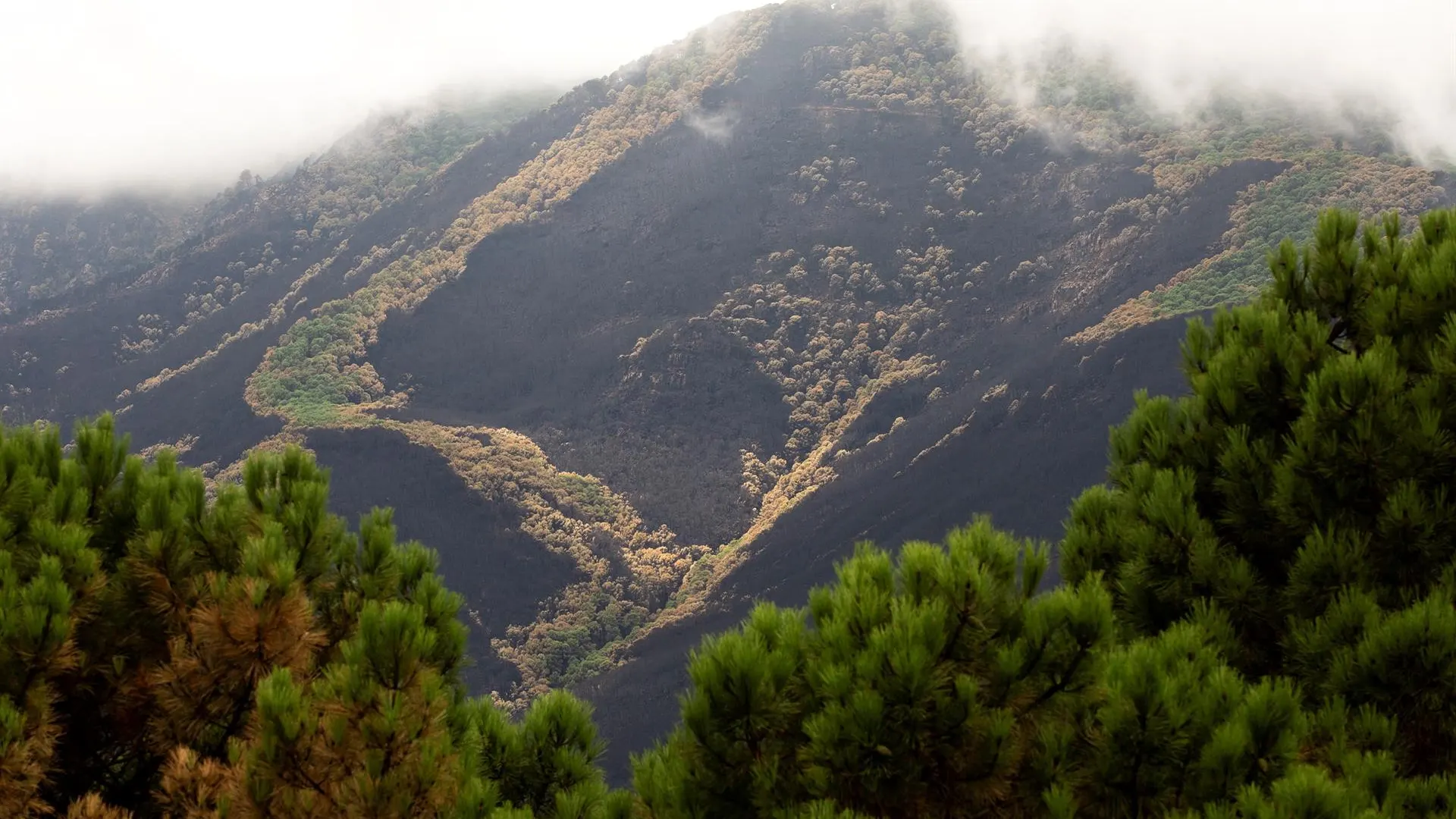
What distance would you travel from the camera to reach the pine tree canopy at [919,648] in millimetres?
4027

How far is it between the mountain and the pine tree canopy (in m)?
38.0

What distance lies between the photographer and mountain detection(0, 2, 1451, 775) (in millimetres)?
56781

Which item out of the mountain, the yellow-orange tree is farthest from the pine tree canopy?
the mountain

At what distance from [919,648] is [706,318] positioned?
7360 centimetres

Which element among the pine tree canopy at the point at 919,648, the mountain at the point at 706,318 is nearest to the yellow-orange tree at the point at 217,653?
the pine tree canopy at the point at 919,648

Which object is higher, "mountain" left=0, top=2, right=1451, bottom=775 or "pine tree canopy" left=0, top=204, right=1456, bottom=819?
"pine tree canopy" left=0, top=204, right=1456, bottom=819

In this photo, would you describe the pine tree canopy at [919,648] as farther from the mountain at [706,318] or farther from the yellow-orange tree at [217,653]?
the mountain at [706,318]

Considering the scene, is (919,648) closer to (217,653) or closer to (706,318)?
(217,653)

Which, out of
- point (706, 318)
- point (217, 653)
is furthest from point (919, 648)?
point (706, 318)

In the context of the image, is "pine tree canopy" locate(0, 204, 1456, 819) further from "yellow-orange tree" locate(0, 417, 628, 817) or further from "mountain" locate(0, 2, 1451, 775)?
"mountain" locate(0, 2, 1451, 775)

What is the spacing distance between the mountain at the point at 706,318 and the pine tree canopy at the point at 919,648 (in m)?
38.0

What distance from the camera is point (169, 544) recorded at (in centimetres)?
492

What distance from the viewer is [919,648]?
12.9 ft

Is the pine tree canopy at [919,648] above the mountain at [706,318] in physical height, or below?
above
